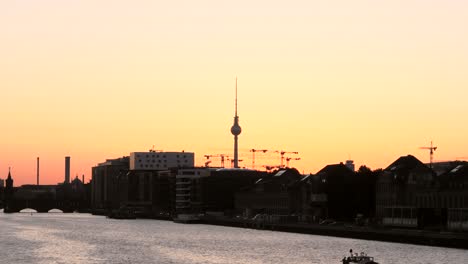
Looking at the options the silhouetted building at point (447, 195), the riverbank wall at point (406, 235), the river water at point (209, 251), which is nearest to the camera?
the river water at point (209, 251)

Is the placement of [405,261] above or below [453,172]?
below

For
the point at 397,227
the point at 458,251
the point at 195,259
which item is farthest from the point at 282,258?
the point at 397,227

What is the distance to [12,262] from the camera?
118312mm

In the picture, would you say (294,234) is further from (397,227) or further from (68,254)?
(68,254)

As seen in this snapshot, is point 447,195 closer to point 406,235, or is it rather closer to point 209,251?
point 406,235

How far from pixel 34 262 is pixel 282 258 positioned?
91.7ft

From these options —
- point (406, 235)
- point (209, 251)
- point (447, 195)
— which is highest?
point (447, 195)

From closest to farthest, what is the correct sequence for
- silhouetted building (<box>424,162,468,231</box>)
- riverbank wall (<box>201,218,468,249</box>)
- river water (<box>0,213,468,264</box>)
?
river water (<box>0,213,468,264</box>)
riverbank wall (<box>201,218,468,249</box>)
silhouetted building (<box>424,162,468,231</box>)

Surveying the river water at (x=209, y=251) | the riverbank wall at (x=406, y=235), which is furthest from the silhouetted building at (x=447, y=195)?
the river water at (x=209, y=251)

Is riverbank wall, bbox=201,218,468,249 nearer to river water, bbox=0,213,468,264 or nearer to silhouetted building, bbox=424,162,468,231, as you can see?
river water, bbox=0,213,468,264

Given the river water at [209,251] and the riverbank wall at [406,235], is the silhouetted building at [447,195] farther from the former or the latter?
the river water at [209,251]

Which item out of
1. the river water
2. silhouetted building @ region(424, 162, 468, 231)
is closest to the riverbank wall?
the river water

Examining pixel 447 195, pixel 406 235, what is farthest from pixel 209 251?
pixel 447 195

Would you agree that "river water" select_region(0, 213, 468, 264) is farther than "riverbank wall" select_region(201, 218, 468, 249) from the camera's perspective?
No
